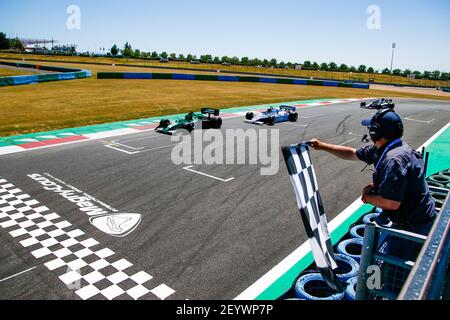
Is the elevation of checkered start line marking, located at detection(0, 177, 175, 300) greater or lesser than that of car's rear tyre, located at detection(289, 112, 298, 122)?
lesser

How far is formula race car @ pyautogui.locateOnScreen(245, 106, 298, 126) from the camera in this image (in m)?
17.2

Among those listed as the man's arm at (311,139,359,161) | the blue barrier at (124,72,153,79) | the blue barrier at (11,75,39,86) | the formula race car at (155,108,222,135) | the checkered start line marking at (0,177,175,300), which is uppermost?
the blue barrier at (124,72,153,79)

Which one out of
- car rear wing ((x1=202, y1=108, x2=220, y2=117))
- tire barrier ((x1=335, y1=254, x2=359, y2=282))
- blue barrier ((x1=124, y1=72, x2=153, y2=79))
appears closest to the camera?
tire barrier ((x1=335, y1=254, x2=359, y2=282))

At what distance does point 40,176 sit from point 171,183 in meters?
3.51

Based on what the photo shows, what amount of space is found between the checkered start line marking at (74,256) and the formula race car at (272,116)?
11.7 meters

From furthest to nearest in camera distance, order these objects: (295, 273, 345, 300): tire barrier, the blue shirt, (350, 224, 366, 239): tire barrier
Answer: (350, 224, 366, 239): tire barrier, (295, 273, 345, 300): tire barrier, the blue shirt

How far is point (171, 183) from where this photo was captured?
8984mm

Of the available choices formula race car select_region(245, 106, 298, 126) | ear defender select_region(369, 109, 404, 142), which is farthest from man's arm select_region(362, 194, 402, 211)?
formula race car select_region(245, 106, 298, 126)

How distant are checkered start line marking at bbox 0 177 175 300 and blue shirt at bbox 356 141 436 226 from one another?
10.2 feet

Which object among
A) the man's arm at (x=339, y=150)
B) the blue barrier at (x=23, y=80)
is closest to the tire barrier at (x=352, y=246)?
the man's arm at (x=339, y=150)

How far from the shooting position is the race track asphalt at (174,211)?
5070mm

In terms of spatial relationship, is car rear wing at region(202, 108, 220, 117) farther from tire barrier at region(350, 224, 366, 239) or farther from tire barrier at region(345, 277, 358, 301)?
tire barrier at region(345, 277, 358, 301)
